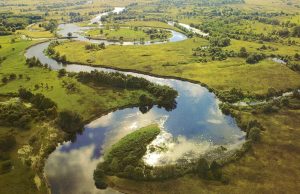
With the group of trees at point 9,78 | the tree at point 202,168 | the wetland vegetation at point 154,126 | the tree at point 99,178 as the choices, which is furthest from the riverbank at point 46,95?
the tree at point 202,168

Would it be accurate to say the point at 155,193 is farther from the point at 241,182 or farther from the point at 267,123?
the point at 267,123

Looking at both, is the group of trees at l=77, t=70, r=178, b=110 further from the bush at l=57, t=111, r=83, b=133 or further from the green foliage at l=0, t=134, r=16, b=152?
the green foliage at l=0, t=134, r=16, b=152

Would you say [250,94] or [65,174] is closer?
[65,174]

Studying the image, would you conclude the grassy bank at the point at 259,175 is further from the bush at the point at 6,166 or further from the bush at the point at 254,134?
the bush at the point at 6,166

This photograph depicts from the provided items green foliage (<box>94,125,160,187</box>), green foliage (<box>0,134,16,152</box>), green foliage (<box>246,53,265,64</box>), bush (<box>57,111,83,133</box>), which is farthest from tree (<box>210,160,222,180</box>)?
green foliage (<box>246,53,265,64</box>)

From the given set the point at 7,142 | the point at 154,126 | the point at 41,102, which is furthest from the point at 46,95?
the point at 154,126

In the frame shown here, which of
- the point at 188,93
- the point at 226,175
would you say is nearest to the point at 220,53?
the point at 188,93

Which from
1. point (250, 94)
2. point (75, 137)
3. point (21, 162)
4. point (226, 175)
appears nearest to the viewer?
point (226, 175)
